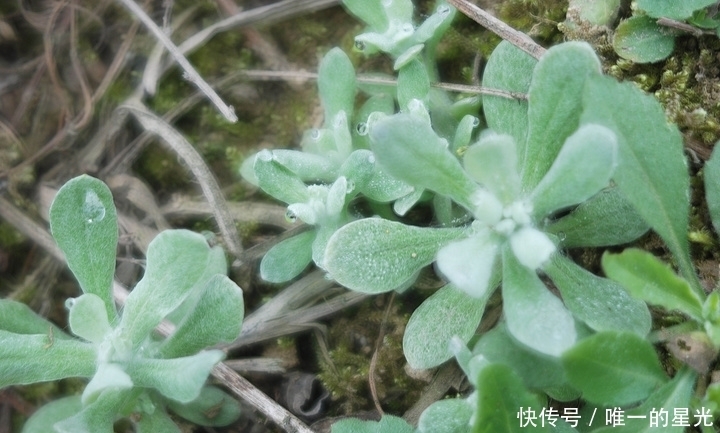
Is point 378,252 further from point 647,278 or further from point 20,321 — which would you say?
point 20,321

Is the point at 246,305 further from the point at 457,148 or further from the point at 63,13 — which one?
the point at 63,13

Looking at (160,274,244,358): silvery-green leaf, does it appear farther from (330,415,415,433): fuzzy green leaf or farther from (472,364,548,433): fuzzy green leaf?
(472,364,548,433): fuzzy green leaf

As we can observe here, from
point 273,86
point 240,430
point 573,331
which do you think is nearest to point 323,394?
point 240,430

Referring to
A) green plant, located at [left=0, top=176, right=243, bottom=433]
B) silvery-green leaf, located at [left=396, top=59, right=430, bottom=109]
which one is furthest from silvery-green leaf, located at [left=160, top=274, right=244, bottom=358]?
silvery-green leaf, located at [left=396, top=59, right=430, bottom=109]

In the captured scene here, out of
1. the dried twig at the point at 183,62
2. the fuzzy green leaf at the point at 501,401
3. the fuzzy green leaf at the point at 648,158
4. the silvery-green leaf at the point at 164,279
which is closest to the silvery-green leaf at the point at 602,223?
the fuzzy green leaf at the point at 648,158

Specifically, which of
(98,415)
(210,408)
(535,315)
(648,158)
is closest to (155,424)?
(210,408)

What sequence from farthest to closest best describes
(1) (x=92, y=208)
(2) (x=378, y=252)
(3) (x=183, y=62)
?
(3) (x=183, y=62)
(1) (x=92, y=208)
(2) (x=378, y=252)
